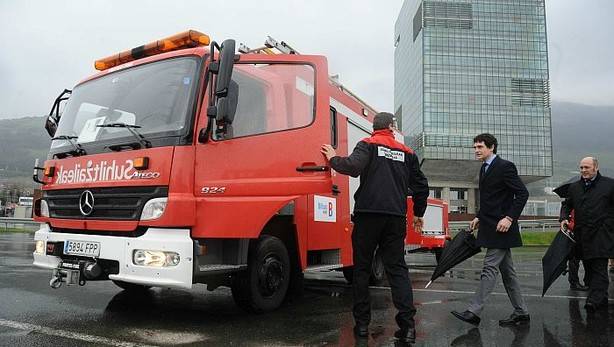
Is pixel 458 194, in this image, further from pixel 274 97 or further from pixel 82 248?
pixel 82 248

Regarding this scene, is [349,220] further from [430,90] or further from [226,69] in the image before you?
[430,90]

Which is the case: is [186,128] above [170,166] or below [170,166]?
above

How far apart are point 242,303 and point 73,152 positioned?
7.66 ft

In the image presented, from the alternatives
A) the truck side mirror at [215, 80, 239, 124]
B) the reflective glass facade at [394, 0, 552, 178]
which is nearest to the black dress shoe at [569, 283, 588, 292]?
the truck side mirror at [215, 80, 239, 124]

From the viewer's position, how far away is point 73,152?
5059 millimetres

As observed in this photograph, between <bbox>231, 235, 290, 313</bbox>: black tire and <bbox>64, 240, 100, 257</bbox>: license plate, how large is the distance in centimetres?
135

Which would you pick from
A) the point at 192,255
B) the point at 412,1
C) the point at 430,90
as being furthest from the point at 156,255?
the point at 412,1

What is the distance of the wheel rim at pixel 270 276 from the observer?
199 inches

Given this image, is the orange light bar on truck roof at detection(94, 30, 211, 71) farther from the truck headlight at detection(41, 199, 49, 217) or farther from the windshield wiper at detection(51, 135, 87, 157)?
the truck headlight at detection(41, 199, 49, 217)

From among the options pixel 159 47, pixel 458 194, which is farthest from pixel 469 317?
pixel 458 194

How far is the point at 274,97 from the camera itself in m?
5.25

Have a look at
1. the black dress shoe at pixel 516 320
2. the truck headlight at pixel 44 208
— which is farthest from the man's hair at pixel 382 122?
the truck headlight at pixel 44 208

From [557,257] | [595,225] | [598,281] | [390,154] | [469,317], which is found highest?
[390,154]

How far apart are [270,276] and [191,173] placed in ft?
4.78
